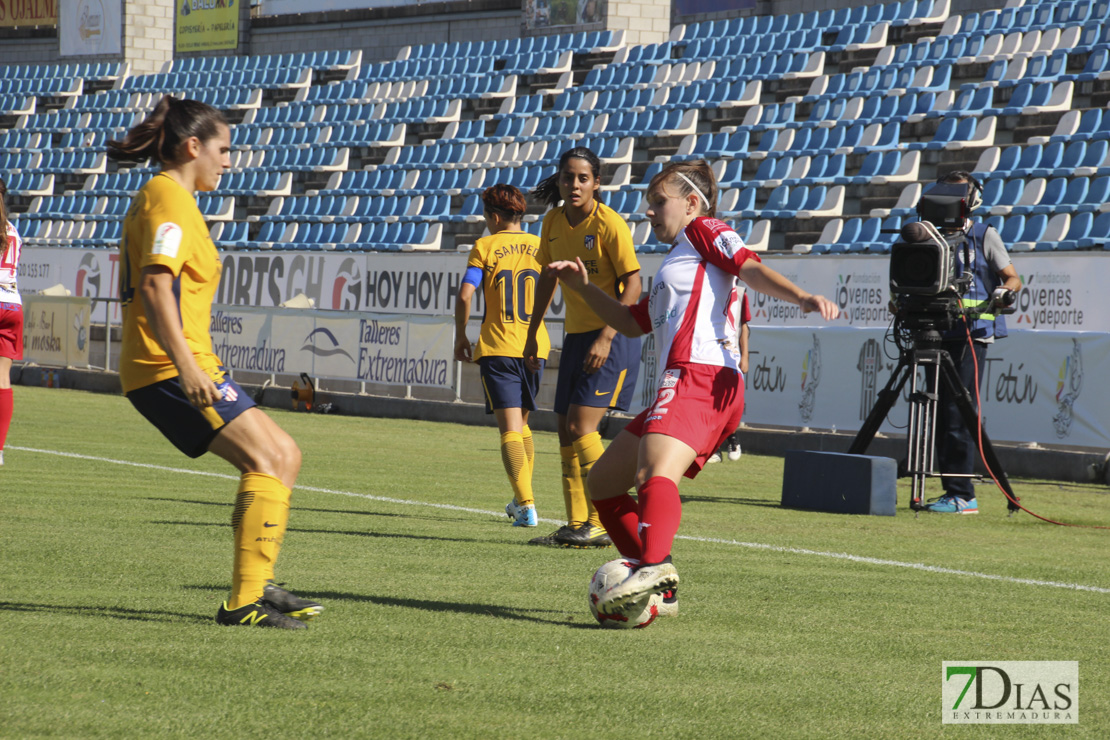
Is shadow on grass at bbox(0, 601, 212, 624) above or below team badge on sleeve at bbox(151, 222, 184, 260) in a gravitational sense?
below

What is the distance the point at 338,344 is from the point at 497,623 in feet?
51.2

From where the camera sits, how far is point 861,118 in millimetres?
22297

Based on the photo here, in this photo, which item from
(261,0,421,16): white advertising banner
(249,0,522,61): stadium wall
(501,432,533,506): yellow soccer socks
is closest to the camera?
(501,432,533,506): yellow soccer socks

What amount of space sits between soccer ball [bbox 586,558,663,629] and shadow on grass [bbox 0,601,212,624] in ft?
4.40

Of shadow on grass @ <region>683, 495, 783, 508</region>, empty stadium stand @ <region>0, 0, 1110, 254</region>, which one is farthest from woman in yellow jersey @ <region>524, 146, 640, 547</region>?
empty stadium stand @ <region>0, 0, 1110, 254</region>

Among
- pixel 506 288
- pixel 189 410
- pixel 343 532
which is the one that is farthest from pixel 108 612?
Result: pixel 506 288

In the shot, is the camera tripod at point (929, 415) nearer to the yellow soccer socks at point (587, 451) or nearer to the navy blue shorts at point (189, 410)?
the yellow soccer socks at point (587, 451)

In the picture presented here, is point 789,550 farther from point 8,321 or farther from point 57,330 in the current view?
point 57,330

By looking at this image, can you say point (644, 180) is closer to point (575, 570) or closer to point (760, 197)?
point (760, 197)

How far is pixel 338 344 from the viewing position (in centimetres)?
2016

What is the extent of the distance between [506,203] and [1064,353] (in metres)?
6.98

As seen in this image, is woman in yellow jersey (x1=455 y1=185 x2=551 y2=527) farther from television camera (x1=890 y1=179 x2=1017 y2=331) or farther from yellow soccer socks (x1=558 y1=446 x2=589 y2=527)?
television camera (x1=890 y1=179 x2=1017 y2=331)

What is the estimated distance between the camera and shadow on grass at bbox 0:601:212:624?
4.73 m

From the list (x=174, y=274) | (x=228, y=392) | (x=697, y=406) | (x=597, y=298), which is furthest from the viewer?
(x=597, y=298)
